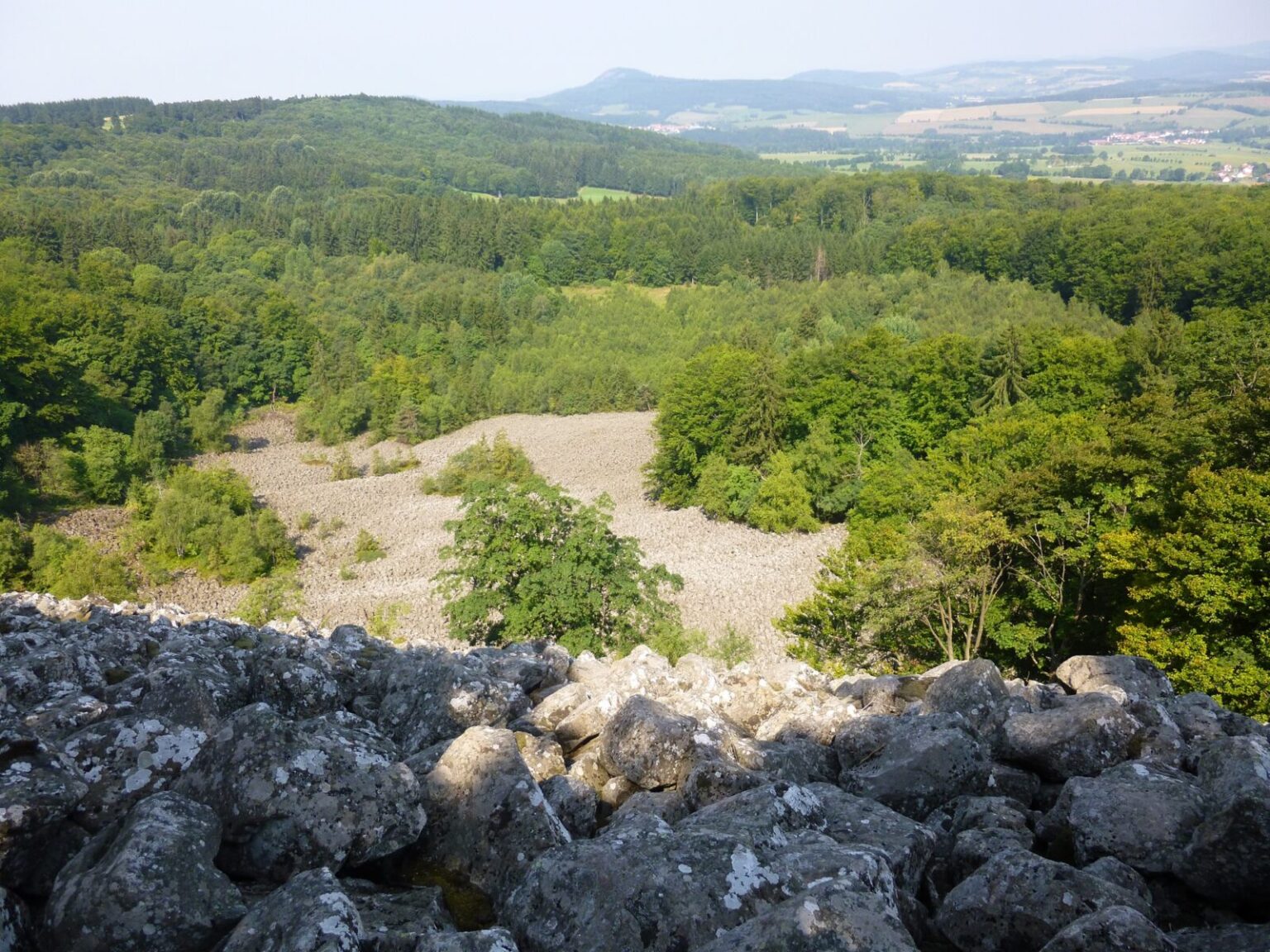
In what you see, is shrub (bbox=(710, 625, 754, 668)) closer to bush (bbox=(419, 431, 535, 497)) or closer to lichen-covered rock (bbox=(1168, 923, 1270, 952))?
lichen-covered rock (bbox=(1168, 923, 1270, 952))

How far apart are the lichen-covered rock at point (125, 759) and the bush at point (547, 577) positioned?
16.0 meters

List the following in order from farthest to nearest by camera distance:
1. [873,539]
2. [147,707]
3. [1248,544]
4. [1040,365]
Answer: [1040,365] → [873,539] → [1248,544] → [147,707]

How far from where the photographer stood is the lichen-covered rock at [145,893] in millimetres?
4559

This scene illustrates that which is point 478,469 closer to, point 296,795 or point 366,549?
point 366,549

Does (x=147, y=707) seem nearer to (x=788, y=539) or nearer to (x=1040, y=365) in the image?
(x=788, y=539)

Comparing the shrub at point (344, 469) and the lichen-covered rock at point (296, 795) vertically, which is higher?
the lichen-covered rock at point (296, 795)

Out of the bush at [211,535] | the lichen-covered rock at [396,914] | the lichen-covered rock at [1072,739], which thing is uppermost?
the lichen-covered rock at [396,914]

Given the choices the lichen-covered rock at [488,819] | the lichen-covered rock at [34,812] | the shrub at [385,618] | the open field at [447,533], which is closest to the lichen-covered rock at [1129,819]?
the lichen-covered rock at [488,819]

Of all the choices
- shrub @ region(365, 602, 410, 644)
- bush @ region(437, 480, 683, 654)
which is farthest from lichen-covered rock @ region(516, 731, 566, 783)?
shrub @ region(365, 602, 410, 644)

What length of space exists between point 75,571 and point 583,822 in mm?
41036

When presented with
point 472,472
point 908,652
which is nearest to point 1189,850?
point 908,652

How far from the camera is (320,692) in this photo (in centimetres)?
843

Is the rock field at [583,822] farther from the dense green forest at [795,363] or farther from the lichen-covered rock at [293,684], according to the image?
the dense green forest at [795,363]

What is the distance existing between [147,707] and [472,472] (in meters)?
53.2
